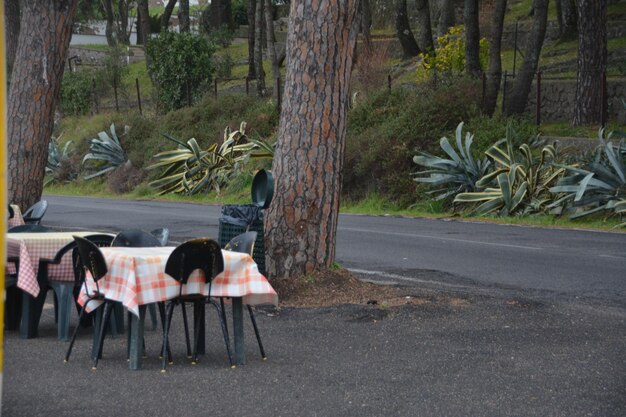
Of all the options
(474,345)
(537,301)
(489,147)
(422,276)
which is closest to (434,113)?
(489,147)

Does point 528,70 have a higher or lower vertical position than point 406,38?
lower

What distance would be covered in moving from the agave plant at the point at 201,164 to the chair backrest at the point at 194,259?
21803mm

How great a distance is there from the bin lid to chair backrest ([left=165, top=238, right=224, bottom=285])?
2.29 meters

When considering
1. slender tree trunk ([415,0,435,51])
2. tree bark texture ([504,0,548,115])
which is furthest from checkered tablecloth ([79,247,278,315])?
slender tree trunk ([415,0,435,51])

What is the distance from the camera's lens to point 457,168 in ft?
76.7

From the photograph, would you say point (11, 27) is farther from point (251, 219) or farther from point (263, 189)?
point (263, 189)

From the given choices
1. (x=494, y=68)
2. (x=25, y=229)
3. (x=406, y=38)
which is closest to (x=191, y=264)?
(x=25, y=229)

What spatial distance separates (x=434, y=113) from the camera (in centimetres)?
2597

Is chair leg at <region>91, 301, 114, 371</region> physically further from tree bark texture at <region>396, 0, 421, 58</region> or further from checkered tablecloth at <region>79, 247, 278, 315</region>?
tree bark texture at <region>396, 0, 421, 58</region>

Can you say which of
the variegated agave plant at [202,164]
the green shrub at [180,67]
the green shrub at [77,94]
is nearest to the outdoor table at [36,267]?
the variegated agave plant at [202,164]

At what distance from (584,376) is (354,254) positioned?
8.12 metres

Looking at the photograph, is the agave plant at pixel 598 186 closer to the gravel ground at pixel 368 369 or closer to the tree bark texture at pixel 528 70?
the tree bark texture at pixel 528 70

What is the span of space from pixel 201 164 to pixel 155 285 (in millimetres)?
23543

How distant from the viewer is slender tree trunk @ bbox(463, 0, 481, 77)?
97.2 feet
